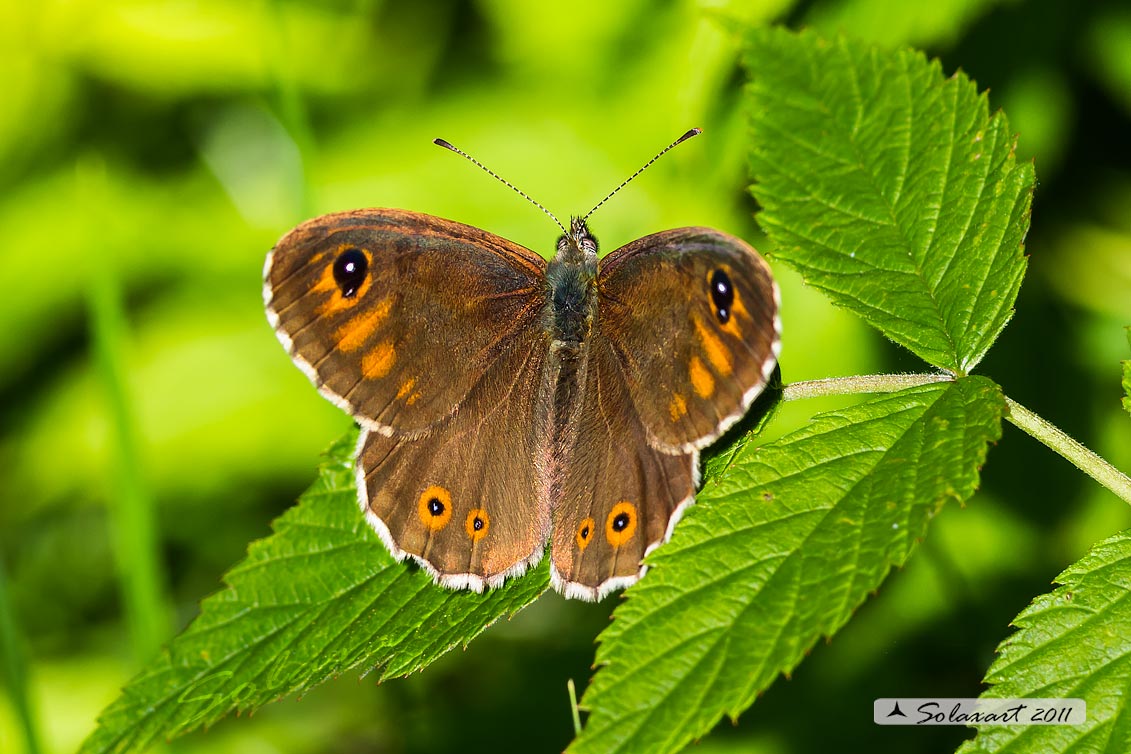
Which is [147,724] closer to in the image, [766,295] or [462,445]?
[462,445]

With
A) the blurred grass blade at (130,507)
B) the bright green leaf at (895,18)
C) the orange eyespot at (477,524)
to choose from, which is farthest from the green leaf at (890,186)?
the blurred grass blade at (130,507)

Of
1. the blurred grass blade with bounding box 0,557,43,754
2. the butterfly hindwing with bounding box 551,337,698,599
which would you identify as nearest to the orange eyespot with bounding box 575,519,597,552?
the butterfly hindwing with bounding box 551,337,698,599

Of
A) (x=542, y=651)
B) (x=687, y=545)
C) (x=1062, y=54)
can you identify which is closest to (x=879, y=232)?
(x=687, y=545)

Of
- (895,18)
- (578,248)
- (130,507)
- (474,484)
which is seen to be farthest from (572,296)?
(130,507)

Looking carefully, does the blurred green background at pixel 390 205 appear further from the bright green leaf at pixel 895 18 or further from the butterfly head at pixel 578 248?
the butterfly head at pixel 578 248

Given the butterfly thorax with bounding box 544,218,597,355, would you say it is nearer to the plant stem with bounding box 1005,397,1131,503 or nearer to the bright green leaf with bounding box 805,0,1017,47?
the plant stem with bounding box 1005,397,1131,503

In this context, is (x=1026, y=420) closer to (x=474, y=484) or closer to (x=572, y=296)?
(x=572, y=296)
